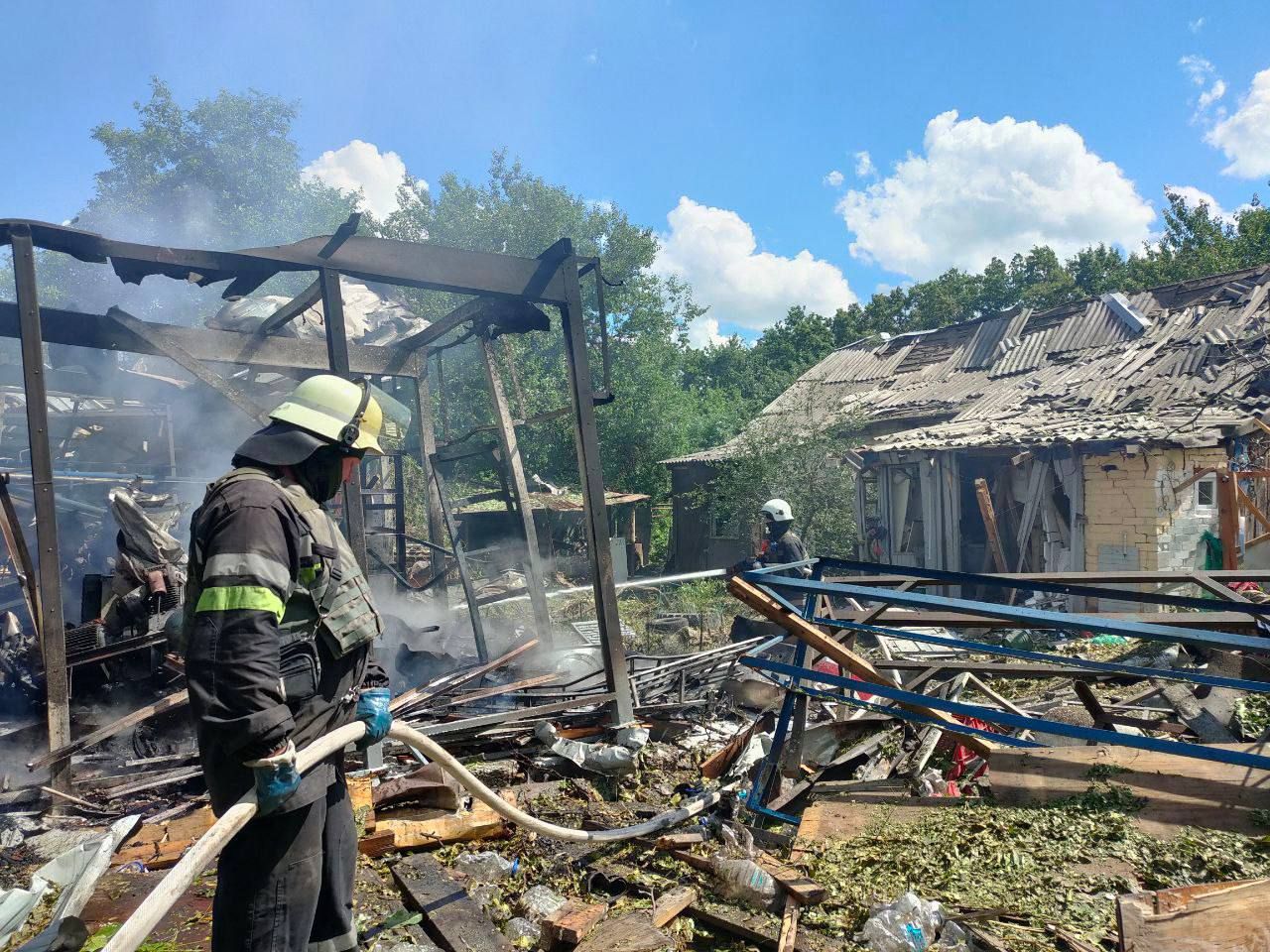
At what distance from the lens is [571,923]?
3.00 metres

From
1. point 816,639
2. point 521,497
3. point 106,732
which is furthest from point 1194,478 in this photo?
point 106,732

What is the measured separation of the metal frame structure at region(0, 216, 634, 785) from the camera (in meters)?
4.12

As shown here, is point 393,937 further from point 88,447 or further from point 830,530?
point 88,447

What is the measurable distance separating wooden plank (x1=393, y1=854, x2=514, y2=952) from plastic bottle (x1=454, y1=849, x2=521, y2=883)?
Result: 0.12 metres

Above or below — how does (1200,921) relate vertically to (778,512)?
below

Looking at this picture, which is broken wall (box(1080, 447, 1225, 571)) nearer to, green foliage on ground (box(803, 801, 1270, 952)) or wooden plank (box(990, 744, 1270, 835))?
wooden plank (box(990, 744, 1270, 835))

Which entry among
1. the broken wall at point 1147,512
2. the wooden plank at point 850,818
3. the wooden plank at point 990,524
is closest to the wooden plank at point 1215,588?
the wooden plank at point 850,818

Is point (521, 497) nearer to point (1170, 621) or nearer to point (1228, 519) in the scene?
point (1170, 621)

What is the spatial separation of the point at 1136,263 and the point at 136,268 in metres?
39.9

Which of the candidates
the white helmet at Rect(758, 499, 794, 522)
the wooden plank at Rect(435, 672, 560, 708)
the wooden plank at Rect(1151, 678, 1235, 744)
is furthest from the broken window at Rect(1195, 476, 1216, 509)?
the wooden plank at Rect(435, 672, 560, 708)

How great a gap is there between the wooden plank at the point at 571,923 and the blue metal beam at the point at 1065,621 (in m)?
1.67

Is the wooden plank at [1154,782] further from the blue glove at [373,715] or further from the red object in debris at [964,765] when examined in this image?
the blue glove at [373,715]

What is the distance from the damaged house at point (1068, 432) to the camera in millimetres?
10742

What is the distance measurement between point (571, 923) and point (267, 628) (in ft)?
5.75
